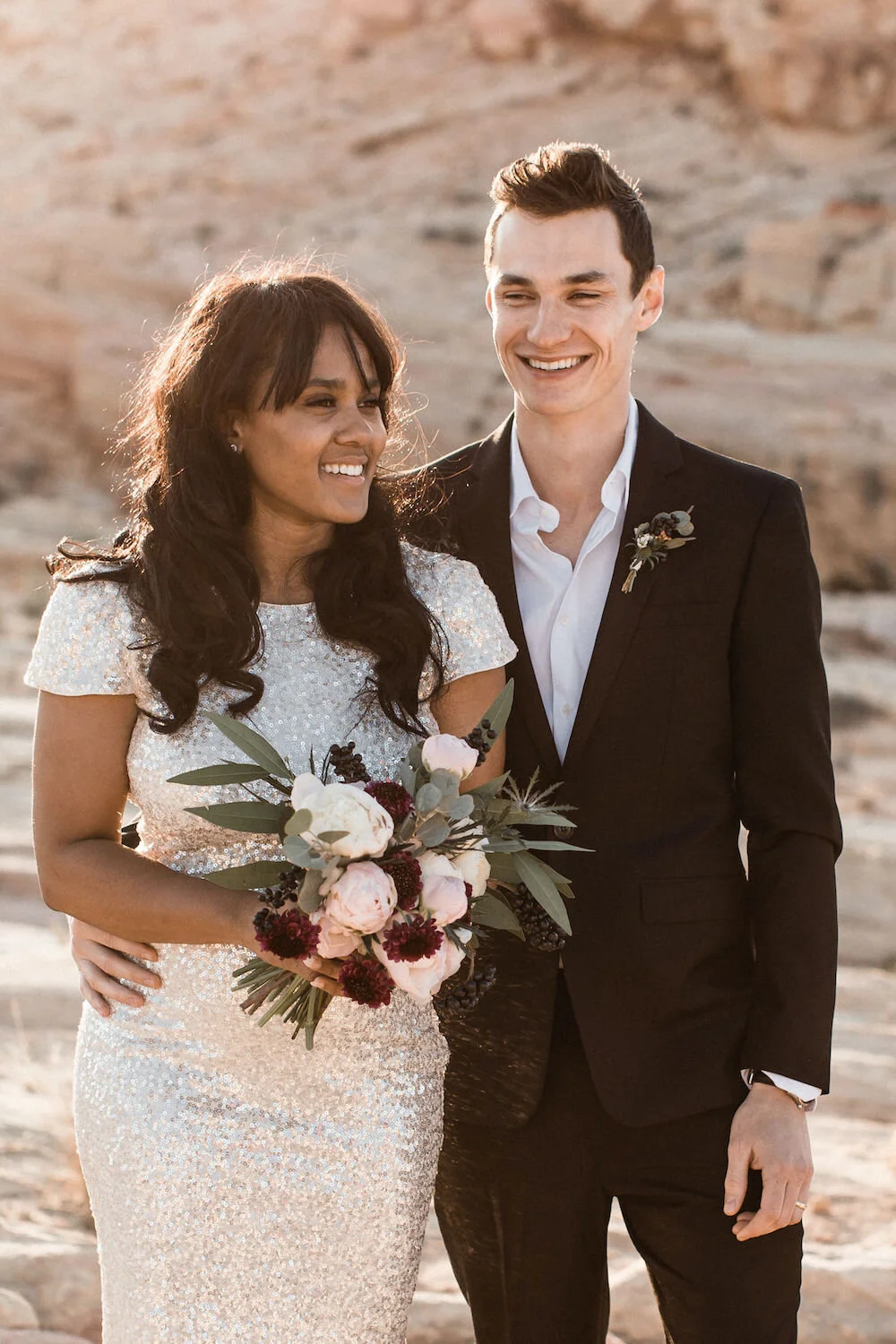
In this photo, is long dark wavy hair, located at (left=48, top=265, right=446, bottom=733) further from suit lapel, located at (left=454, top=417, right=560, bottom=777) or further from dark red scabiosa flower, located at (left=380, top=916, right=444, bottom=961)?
dark red scabiosa flower, located at (left=380, top=916, right=444, bottom=961)

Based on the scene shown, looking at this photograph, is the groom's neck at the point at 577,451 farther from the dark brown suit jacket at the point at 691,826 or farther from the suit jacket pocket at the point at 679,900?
the suit jacket pocket at the point at 679,900

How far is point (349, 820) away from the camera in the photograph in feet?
7.42

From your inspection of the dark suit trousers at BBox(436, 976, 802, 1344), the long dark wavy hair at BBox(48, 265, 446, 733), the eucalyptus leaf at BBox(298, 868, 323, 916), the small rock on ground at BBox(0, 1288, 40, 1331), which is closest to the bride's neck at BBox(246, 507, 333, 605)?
the long dark wavy hair at BBox(48, 265, 446, 733)

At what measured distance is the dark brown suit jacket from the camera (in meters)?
2.85

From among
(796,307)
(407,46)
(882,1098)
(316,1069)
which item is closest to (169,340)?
(316,1069)

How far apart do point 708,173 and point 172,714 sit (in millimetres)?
23804

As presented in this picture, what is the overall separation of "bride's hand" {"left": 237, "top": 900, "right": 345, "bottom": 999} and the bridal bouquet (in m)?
0.03

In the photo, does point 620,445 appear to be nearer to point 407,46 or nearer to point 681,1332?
point 681,1332

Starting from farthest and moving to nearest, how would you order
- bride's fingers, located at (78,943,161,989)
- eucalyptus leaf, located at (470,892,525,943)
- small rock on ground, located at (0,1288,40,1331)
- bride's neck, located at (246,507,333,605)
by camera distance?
small rock on ground, located at (0,1288,40,1331) → bride's neck, located at (246,507,333,605) → bride's fingers, located at (78,943,161,989) → eucalyptus leaf, located at (470,892,525,943)

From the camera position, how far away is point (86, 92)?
2762 centimetres

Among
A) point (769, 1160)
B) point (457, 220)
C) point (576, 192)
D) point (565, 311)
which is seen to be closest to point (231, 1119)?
point (769, 1160)

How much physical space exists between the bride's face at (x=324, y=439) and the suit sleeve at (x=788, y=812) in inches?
31.8

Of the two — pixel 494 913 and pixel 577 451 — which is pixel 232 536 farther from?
pixel 494 913

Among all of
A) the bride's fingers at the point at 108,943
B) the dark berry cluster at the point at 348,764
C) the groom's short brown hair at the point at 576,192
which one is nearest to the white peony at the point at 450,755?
the dark berry cluster at the point at 348,764
